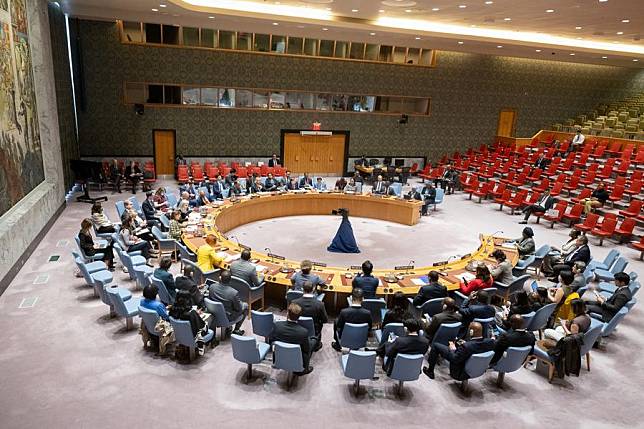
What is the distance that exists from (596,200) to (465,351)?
39.4 ft

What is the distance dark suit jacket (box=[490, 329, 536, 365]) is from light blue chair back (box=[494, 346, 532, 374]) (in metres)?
0.07

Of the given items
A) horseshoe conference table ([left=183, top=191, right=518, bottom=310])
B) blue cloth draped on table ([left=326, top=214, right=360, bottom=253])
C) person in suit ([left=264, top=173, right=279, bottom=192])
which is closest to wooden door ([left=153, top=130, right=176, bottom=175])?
person in suit ([left=264, top=173, right=279, bottom=192])

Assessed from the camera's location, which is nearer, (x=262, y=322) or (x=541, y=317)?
(x=262, y=322)

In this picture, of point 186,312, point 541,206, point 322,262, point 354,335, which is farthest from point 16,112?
point 541,206

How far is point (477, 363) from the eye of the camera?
591 centimetres

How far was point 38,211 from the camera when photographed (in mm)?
10977

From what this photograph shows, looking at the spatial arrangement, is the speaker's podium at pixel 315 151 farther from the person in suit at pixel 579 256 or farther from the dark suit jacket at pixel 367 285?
the dark suit jacket at pixel 367 285

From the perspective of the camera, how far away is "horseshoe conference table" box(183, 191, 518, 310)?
8.15 metres

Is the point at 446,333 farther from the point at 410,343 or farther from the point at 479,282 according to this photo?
the point at 479,282

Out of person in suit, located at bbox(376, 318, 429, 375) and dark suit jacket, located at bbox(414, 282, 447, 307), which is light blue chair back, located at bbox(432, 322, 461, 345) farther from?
dark suit jacket, located at bbox(414, 282, 447, 307)

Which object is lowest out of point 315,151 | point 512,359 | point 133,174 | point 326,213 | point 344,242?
point 326,213

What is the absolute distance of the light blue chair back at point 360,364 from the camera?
18.6 feet

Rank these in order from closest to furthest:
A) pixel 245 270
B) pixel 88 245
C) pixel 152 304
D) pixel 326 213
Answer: pixel 152 304
pixel 245 270
pixel 88 245
pixel 326 213

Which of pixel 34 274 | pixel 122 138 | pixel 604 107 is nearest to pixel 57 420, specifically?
pixel 34 274
